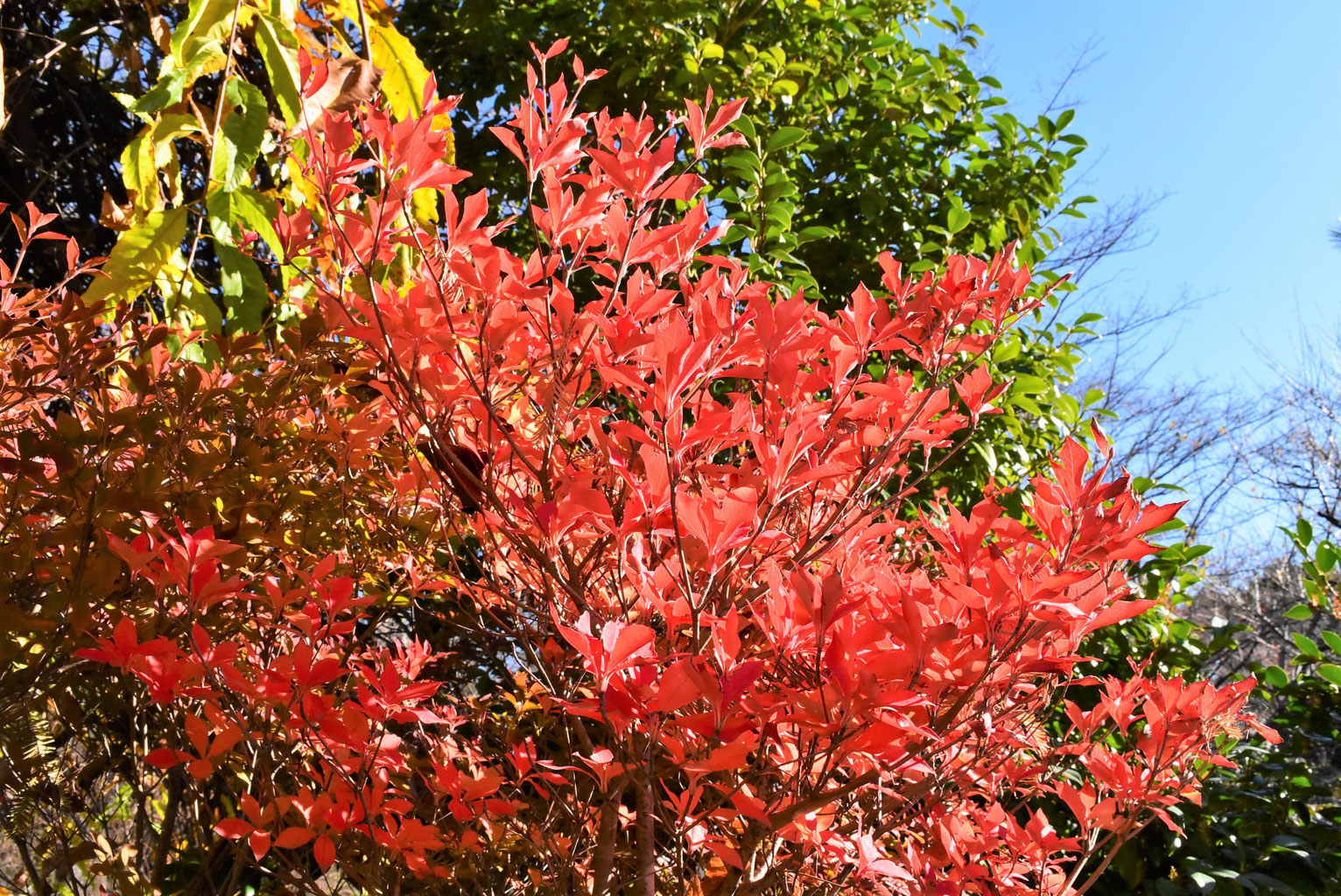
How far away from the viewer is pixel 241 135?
155 cm

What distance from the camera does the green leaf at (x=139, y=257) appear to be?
1.54 metres

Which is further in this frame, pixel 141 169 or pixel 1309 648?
pixel 1309 648

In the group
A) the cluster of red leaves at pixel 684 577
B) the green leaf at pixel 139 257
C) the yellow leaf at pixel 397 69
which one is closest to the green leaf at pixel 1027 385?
the cluster of red leaves at pixel 684 577

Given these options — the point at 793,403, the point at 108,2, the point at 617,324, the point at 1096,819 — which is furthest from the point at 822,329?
the point at 108,2

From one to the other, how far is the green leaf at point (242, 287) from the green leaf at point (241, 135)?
7.2 inches

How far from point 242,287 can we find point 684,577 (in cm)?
105

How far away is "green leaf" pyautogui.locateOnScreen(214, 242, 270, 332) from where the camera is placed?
1.45 meters

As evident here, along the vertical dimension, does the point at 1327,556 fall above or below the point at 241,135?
above

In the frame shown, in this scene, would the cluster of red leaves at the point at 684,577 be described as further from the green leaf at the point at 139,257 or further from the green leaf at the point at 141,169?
the green leaf at the point at 141,169

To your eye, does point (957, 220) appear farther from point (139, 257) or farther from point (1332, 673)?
point (139, 257)

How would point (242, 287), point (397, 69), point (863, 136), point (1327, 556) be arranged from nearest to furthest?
point (242, 287), point (397, 69), point (1327, 556), point (863, 136)

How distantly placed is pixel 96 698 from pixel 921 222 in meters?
2.78

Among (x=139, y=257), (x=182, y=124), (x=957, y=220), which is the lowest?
(x=139, y=257)

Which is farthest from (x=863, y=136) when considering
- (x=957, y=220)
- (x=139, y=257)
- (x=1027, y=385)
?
(x=139, y=257)
